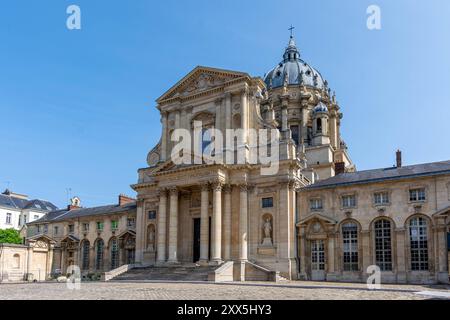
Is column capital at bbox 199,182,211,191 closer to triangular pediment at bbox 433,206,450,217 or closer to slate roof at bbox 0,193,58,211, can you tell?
triangular pediment at bbox 433,206,450,217

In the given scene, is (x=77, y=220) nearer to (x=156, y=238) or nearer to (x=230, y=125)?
(x=156, y=238)

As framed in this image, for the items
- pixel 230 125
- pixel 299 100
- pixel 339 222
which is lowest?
pixel 339 222

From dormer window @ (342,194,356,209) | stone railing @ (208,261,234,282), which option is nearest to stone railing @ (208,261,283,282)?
stone railing @ (208,261,234,282)

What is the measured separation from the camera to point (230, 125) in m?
45.2

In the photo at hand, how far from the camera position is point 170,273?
40.4 m

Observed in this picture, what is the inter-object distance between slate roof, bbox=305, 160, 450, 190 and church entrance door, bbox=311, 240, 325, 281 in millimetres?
5039

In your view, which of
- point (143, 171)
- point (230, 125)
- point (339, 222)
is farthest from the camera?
point (143, 171)

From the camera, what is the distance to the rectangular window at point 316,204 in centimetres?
4178

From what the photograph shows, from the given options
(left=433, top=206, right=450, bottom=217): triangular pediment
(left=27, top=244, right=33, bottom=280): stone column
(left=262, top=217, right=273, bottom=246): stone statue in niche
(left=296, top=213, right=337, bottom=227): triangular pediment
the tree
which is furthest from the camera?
the tree

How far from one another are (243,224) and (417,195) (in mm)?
14755

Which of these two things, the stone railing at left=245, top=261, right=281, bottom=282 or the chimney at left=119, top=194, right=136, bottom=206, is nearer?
the stone railing at left=245, top=261, right=281, bottom=282

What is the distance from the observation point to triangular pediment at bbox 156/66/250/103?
46.2m

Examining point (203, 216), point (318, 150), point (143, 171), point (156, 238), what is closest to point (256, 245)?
point (203, 216)
